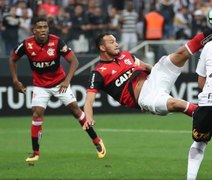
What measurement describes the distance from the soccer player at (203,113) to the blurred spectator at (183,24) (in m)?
14.8

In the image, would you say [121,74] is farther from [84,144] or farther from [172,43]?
[172,43]

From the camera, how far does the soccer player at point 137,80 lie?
36.4ft

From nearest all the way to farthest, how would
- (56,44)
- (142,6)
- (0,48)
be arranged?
(56,44) < (0,48) < (142,6)

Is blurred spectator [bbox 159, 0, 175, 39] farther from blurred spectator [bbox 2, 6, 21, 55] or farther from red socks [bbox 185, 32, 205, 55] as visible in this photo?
red socks [bbox 185, 32, 205, 55]

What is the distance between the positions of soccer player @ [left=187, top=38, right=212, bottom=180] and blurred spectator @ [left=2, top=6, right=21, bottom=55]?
44.5ft

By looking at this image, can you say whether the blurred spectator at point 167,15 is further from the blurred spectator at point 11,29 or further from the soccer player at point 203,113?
the soccer player at point 203,113

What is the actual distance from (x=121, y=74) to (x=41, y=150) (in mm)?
3817

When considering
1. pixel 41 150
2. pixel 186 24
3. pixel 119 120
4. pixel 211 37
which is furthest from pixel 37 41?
pixel 186 24

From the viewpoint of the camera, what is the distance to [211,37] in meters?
10.1

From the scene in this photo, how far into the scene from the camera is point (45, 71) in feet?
47.5

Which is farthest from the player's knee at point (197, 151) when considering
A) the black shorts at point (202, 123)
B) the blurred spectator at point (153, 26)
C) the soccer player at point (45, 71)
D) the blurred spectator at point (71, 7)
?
the blurred spectator at point (71, 7)

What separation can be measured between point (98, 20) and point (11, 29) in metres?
2.93

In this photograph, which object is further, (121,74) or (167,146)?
(167,146)

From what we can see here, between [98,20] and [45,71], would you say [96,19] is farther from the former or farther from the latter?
[45,71]
